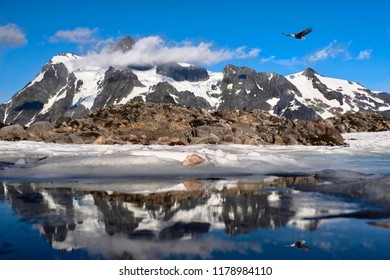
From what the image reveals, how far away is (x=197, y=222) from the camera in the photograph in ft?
27.7

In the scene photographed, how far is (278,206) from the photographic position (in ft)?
→ 33.0

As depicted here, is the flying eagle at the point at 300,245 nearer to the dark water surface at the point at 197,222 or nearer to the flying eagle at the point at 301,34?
the dark water surface at the point at 197,222

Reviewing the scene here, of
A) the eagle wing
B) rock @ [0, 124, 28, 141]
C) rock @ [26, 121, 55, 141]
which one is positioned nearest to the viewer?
the eagle wing

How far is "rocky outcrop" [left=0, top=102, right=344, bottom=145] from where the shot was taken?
45.7 meters

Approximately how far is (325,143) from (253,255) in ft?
167

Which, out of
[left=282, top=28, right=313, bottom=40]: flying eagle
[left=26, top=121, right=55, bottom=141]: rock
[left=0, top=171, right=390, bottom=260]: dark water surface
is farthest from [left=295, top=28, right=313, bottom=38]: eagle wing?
[left=26, top=121, right=55, bottom=141]: rock

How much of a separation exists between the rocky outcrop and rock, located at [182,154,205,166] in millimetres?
23142

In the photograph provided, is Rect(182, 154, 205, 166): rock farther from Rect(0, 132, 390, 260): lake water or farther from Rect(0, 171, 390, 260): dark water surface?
Rect(0, 171, 390, 260): dark water surface

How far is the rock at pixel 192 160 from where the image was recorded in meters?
18.1

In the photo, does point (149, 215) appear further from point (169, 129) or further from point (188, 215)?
point (169, 129)

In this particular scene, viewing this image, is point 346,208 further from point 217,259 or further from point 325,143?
point 325,143

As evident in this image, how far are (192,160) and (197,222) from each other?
977cm

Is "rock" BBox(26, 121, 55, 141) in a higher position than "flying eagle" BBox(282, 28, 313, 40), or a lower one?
lower
